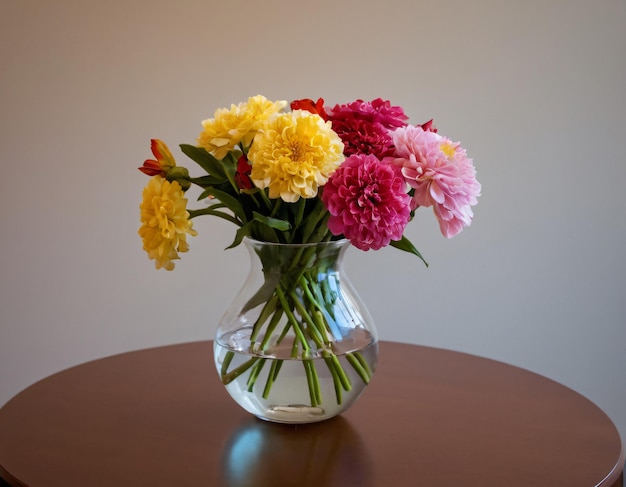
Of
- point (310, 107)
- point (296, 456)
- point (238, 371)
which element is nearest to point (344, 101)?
point (310, 107)

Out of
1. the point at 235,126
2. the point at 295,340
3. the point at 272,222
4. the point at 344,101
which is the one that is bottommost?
the point at 295,340

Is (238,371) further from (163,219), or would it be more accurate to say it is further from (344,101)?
(344,101)

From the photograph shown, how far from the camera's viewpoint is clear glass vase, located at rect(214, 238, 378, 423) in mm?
995

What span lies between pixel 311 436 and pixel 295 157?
0.37 m

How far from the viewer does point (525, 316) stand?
2080 mm

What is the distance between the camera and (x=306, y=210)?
1.01m

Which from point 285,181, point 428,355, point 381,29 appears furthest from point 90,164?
point 285,181

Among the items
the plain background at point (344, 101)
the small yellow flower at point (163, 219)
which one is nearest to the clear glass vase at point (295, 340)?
the small yellow flower at point (163, 219)

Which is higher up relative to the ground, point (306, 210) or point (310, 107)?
point (310, 107)

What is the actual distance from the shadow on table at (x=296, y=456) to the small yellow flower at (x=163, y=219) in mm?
262

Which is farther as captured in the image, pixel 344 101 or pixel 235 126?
pixel 344 101

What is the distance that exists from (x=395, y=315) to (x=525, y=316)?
0.35m

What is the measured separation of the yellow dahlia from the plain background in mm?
1132

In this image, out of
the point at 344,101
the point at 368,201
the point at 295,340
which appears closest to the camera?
the point at 368,201
